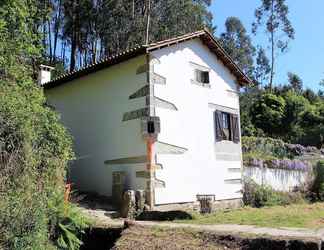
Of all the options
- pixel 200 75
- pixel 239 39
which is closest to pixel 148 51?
pixel 200 75

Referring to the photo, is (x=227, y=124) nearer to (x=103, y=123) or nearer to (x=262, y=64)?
(x=103, y=123)

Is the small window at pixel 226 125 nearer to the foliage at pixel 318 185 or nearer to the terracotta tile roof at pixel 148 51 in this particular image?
the terracotta tile roof at pixel 148 51

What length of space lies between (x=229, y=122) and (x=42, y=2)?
14844mm

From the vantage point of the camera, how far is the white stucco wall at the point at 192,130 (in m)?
12.6

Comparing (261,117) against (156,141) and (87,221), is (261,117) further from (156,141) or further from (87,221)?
(87,221)

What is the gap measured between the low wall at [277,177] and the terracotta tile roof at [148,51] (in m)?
3.59

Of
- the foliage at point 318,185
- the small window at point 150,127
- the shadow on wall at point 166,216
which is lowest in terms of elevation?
the shadow on wall at point 166,216

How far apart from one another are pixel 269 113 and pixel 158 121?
19.9m

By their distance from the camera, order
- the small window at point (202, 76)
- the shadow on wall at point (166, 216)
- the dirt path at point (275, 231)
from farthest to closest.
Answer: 1. the small window at point (202, 76)
2. the shadow on wall at point (166, 216)
3. the dirt path at point (275, 231)

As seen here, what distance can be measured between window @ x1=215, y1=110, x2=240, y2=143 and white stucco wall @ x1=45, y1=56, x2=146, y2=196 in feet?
11.4

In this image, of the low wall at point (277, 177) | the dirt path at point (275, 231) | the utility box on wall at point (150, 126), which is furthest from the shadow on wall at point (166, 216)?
the low wall at point (277, 177)

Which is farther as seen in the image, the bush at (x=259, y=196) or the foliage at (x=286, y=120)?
the foliage at (x=286, y=120)

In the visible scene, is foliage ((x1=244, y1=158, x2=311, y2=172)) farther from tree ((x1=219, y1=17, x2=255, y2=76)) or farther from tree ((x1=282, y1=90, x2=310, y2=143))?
tree ((x1=219, y1=17, x2=255, y2=76))

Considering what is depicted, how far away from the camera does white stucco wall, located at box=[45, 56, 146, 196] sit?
12539mm
